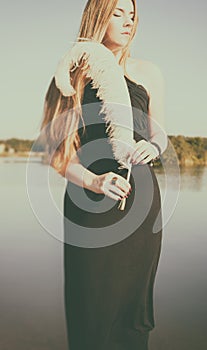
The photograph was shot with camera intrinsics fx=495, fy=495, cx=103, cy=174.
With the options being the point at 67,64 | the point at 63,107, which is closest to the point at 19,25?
the point at 67,64

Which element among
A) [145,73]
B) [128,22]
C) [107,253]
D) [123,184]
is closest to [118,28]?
[128,22]

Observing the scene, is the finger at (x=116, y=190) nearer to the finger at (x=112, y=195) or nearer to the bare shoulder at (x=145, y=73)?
the finger at (x=112, y=195)

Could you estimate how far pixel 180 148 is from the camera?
2180mm

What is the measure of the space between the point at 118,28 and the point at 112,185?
0.67 m

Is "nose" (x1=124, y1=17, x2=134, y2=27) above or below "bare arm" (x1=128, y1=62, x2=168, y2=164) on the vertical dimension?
above

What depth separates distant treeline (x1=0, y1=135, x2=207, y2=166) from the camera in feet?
6.87

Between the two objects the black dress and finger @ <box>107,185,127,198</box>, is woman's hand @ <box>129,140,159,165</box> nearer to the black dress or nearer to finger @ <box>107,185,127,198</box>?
the black dress

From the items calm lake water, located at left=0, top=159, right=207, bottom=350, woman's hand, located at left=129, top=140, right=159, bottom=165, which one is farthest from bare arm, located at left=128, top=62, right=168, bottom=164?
calm lake water, located at left=0, top=159, right=207, bottom=350

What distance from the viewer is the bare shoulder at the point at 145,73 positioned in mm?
2111

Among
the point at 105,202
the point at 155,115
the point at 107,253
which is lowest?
the point at 107,253

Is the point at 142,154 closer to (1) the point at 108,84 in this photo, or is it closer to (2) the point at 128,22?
(1) the point at 108,84

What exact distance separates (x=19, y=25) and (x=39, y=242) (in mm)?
943

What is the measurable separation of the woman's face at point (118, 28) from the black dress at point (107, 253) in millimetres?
180

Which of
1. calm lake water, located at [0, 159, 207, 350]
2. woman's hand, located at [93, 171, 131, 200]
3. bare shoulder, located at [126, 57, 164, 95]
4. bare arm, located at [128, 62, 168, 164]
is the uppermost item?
bare shoulder, located at [126, 57, 164, 95]
